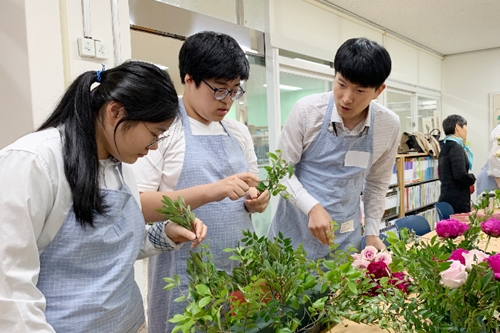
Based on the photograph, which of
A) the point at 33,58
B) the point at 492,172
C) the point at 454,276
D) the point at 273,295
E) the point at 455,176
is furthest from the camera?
the point at 455,176

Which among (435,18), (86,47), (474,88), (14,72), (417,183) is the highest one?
(435,18)

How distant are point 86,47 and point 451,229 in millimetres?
1763

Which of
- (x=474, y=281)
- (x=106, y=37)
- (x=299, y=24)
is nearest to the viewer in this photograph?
(x=474, y=281)

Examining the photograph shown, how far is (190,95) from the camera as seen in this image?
3.79ft

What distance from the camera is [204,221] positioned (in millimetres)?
1118

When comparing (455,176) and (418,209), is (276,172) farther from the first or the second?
(418,209)

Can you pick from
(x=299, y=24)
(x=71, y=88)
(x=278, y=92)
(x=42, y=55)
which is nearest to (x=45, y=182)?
(x=71, y=88)

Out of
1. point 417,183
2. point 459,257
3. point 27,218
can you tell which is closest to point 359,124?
point 459,257

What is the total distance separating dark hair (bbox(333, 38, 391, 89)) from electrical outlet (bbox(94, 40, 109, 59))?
124 cm

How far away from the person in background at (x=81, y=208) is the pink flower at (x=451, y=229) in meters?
0.59

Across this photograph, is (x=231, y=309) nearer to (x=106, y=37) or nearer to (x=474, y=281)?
(x=474, y=281)

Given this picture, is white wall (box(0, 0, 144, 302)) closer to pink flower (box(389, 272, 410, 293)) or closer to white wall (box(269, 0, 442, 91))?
pink flower (box(389, 272, 410, 293))

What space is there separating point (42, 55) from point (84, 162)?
1.25 meters

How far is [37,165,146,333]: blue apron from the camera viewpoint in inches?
28.7
